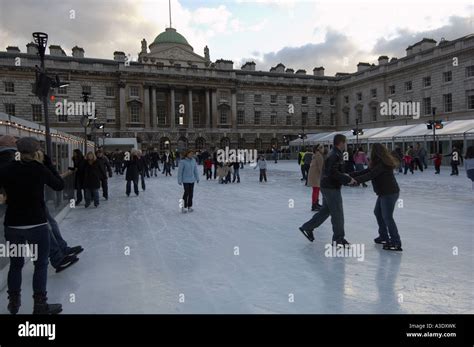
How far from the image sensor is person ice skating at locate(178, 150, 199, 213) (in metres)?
10.1

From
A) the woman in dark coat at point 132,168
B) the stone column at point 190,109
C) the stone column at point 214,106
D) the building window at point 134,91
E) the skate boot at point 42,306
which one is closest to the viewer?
the skate boot at point 42,306

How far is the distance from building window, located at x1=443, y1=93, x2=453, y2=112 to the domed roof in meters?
45.1

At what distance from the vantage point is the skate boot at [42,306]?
12.4 ft

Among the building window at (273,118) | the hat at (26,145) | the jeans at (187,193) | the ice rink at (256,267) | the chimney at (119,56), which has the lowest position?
the ice rink at (256,267)

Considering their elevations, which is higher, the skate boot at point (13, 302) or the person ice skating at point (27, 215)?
the person ice skating at point (27, 215)

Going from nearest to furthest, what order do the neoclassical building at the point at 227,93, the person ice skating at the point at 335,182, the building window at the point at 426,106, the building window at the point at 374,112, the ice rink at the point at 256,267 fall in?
1. the ice rink at the point at 256,267
2. the person ice skating at the point at 335,182
3. the neoclassical building at the point at 227,93
4. the building window at the point at 426,106
5. the building window at the point at 374,112

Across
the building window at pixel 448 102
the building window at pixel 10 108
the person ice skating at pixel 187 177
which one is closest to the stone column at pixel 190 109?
the building window at pixel 10 108

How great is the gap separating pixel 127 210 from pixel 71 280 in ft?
18.5

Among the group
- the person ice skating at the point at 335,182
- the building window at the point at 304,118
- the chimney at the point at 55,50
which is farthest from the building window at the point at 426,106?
the chimney at the point at 55,50

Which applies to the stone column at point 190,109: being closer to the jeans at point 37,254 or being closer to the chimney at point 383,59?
the chimney at point 383,59

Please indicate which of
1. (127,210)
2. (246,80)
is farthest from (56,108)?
(127,210)

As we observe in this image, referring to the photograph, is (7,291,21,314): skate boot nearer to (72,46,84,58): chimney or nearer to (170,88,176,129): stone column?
(170,88,176,129): stone column

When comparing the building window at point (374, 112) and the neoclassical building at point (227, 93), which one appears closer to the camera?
the neoclassical building at point (227, 93)
